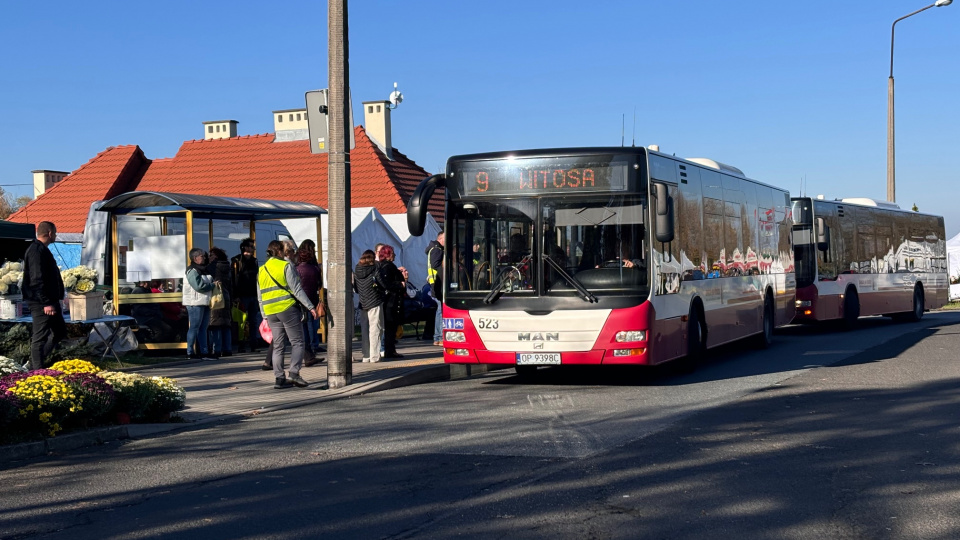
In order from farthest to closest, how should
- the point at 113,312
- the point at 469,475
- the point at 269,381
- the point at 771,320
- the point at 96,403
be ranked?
1. the point at 771,320
2. the point at 113,312
3. the point at 269,381
4. the point at 96,403
5. the point at 469,475

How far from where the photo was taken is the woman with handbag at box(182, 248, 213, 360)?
17750mm

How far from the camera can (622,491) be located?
7.32m

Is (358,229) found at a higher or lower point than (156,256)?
higher

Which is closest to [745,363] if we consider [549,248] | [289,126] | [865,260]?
[549,248]

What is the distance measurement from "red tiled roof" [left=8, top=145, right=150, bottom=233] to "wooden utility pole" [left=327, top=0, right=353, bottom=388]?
2419cm

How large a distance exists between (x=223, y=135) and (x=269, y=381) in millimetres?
29656

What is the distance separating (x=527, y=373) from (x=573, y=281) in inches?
127

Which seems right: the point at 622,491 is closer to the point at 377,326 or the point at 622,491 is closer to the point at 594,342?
the point at 594,342

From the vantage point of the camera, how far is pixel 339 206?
547 inches

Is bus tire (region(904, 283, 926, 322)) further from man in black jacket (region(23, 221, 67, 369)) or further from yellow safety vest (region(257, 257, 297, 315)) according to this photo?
man in black jacket (region(23, 221, 67, 369))

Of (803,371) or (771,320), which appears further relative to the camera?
(771,320)

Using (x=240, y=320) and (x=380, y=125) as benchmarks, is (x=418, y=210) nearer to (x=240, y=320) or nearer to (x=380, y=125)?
(x=240, y=320)

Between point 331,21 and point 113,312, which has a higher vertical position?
point 331,21

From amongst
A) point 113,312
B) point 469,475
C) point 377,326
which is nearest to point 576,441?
point 469,475
